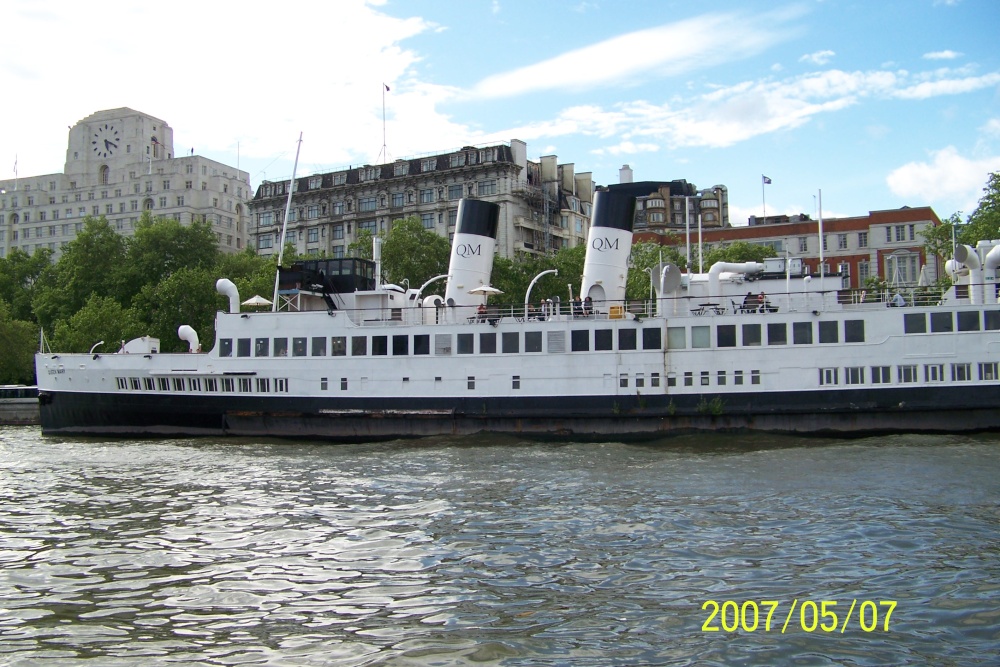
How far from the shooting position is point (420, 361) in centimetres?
2944

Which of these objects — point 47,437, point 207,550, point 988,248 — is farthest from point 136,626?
point 988,248

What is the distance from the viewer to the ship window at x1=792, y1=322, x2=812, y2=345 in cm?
2711

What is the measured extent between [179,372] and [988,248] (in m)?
29.9

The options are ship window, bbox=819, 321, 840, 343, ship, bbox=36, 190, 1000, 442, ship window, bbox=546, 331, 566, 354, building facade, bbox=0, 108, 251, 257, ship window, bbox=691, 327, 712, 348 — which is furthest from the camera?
building facade, bbox=0, 108, 251, 257

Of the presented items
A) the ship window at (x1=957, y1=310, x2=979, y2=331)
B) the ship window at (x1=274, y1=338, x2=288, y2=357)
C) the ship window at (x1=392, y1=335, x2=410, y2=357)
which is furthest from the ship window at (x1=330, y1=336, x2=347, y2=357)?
the ship window at (x1=957, y1=310, x2=979, y2=331)

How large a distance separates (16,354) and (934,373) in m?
52.9

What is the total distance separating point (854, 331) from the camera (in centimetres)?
2688


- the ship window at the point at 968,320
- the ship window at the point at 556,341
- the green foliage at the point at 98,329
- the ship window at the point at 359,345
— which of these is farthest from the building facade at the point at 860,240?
the green foliage at the point at 98,329

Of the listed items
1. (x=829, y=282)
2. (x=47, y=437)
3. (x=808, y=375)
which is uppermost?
(x=829, y=282)

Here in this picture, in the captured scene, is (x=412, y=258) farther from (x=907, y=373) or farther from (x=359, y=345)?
(x=907, y=373)

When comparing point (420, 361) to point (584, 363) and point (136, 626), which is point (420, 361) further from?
point (136, 626)

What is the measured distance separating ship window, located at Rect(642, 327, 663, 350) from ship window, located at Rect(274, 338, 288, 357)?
1320 cm

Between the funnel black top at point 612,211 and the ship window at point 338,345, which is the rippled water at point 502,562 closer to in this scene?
the ship window at point 338,345

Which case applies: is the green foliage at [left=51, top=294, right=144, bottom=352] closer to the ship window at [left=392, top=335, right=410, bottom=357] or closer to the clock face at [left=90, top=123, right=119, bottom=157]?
the ship window at [left=392, top=335, right=410, bottom=357]
